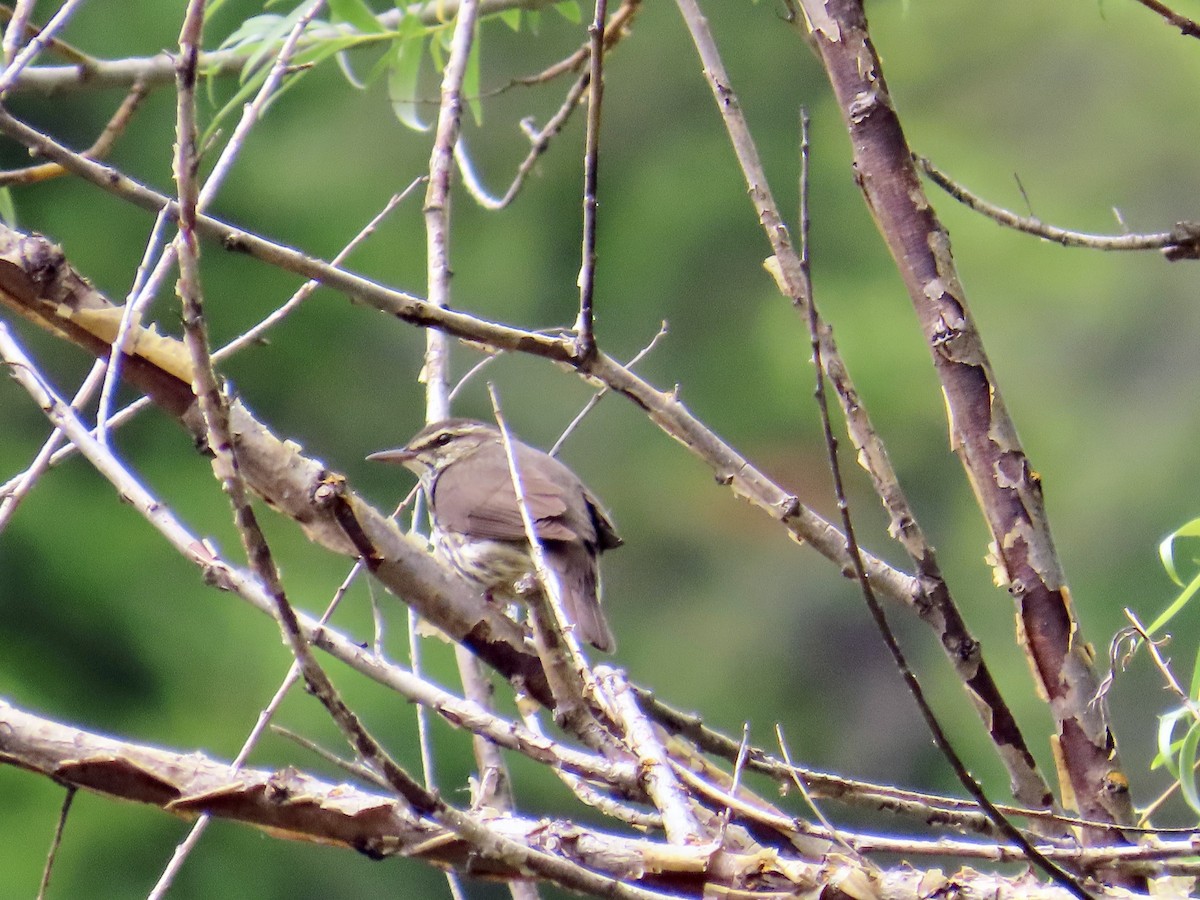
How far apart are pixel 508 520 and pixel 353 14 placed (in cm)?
170

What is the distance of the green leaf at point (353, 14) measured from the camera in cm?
308

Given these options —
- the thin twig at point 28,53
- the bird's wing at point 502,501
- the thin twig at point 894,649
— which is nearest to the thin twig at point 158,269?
the thin twig at point 28,53

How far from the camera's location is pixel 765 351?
10883mm

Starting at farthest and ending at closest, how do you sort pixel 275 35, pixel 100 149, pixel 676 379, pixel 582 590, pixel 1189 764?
pixel 676 379 → pixel 582 590 → pixel 100 149 → pixel 275 35 → pixel 1189 764

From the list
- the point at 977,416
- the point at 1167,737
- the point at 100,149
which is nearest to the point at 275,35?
the point at 100,149

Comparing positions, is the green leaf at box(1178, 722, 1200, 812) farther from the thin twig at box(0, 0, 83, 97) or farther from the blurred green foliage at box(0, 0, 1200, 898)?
the blurred green foliage at box(0, 0, 1200, 898)

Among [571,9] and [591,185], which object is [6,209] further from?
[591,185]

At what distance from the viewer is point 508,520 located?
14.4 ft

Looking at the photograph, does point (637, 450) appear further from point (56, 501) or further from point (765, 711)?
point (56, 501)

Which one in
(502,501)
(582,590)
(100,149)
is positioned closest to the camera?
(100,149)

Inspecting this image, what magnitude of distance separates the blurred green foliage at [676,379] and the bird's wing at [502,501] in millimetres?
3211

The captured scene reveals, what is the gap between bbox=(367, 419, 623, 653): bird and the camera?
409cm

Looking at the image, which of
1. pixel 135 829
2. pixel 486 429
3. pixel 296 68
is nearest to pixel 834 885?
pixel 296 68

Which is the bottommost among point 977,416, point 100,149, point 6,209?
point 977,416
